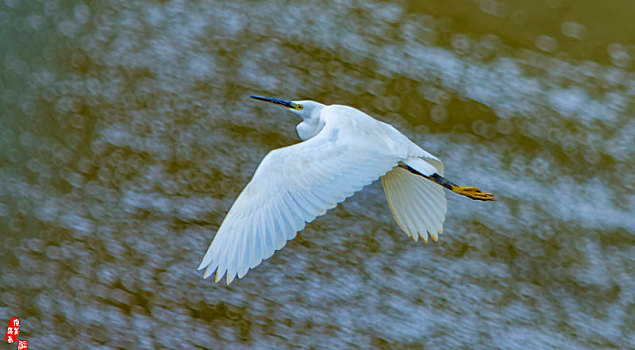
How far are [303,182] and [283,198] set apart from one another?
66 mm

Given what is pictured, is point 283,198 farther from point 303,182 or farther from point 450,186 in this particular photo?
point 450,186

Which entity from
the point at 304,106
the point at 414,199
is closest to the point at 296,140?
the point at 304,106

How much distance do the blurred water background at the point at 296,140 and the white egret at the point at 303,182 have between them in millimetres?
478

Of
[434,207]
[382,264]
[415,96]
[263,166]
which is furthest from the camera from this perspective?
[415,96]

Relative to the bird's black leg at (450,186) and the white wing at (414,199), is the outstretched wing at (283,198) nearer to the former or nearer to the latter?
the bird's black leg at (450,186)

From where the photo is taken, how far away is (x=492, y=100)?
3.08 meters

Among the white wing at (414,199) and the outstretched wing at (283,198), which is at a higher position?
the outstretched wing at (283,198)

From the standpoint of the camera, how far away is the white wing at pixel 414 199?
8.07 ft

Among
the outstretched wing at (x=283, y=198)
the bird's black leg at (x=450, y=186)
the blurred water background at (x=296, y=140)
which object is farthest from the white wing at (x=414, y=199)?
the outstretched wing at (x=283, y=198)

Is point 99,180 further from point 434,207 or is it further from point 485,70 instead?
point 485,70

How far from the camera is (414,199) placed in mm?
2463

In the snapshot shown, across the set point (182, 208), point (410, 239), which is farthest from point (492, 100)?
point (182, 208)

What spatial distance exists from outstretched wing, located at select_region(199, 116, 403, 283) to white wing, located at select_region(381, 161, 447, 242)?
1.17 ft

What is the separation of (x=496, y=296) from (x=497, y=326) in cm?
10
